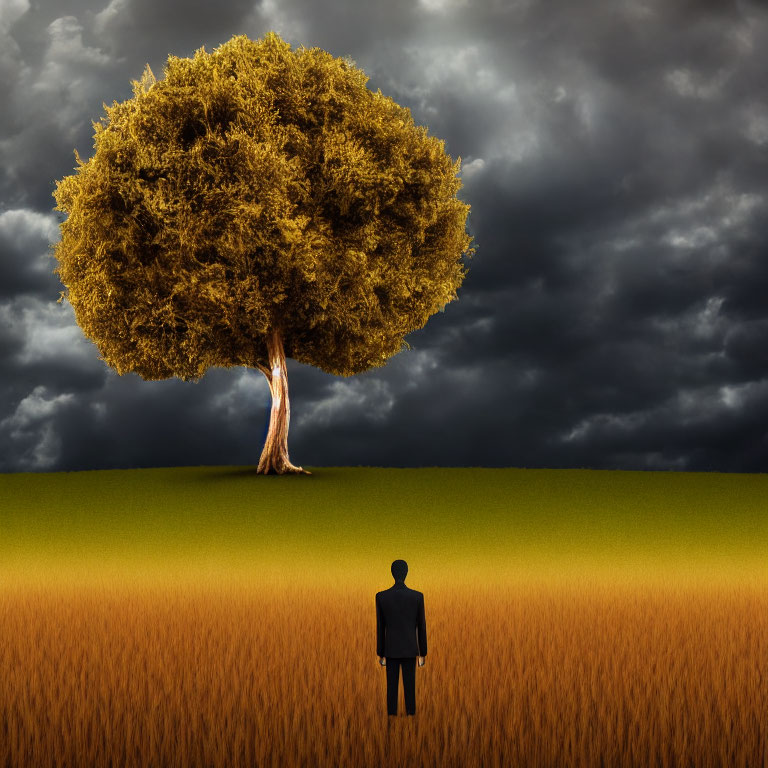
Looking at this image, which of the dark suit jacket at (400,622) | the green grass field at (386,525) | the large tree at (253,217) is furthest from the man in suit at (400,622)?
the large tree at (253,217)

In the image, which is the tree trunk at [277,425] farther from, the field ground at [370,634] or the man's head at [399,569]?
the man's head at [399,569]

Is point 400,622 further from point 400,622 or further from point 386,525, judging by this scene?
point 386,525

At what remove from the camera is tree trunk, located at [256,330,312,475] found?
33000 mm

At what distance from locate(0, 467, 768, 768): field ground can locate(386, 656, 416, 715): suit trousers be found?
163 millimetres

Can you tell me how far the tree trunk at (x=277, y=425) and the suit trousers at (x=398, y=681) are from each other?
2588 centimetres

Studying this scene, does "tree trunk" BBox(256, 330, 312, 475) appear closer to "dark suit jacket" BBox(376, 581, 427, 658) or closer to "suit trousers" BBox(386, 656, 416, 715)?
"suit trousers" BBox(386, 656, 416, 715)

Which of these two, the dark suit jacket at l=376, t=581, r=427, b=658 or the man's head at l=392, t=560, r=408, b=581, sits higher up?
the man's head at l=392, t=560, r=408, b=581

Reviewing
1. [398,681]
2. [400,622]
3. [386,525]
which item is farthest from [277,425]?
[400,622]

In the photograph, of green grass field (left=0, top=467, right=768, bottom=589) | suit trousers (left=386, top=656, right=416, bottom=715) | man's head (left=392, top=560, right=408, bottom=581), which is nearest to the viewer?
man's head (left=392, top=560, right=408, bottom=581)

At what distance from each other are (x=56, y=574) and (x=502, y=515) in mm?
13026

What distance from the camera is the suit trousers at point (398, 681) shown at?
23.4 ft

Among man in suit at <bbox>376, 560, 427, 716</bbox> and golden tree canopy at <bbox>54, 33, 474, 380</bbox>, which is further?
golden tree canopy at <bbox>54, 33, 474, 380</bbox>


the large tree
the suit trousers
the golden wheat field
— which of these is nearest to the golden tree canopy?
the large tree

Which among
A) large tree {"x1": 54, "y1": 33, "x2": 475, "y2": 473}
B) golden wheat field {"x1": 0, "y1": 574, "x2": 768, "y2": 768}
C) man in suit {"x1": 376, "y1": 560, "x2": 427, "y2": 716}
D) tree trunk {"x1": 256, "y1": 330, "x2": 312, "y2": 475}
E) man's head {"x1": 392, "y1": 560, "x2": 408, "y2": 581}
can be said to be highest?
large tree {"x1": 54, "y1": 33, "x2": 475, "y2": 473}
